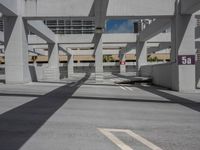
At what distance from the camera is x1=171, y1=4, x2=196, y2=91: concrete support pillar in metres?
16.7

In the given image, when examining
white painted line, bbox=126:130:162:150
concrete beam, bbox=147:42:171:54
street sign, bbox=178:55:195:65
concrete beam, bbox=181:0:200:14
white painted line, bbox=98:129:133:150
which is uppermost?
concrete beam, bbox=181:0:200:14

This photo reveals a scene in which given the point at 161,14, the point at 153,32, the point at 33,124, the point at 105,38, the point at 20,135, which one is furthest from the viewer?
the point at 105,38

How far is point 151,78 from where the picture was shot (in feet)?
86.2

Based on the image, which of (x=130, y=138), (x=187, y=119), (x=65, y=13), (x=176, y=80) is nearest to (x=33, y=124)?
(x=130, y=138)

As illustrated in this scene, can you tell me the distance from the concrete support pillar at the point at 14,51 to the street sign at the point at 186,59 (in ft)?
30.7

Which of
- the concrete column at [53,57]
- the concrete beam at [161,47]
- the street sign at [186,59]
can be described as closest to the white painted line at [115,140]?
the street sign at [186,59]

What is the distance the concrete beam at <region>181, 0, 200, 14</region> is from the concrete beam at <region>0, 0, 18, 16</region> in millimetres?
9464

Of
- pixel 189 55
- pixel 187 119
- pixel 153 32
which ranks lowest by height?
pixel 187 119

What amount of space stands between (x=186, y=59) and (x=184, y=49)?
63cm

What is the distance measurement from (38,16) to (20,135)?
1475 centimetres

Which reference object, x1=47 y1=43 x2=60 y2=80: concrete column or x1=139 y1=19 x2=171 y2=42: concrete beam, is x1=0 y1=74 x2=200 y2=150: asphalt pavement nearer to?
x1=139 y1=19 x2=171 y2=42: concrete beam

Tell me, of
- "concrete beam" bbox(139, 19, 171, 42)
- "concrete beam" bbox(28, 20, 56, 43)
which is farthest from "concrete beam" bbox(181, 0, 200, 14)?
"concrete beam" bbox(28, 20, 56, 43)

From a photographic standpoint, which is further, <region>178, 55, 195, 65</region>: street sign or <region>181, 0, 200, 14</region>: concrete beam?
<region>178, 55, 195, 65</region>: street sign

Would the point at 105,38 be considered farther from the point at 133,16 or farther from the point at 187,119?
the point at 187,119
